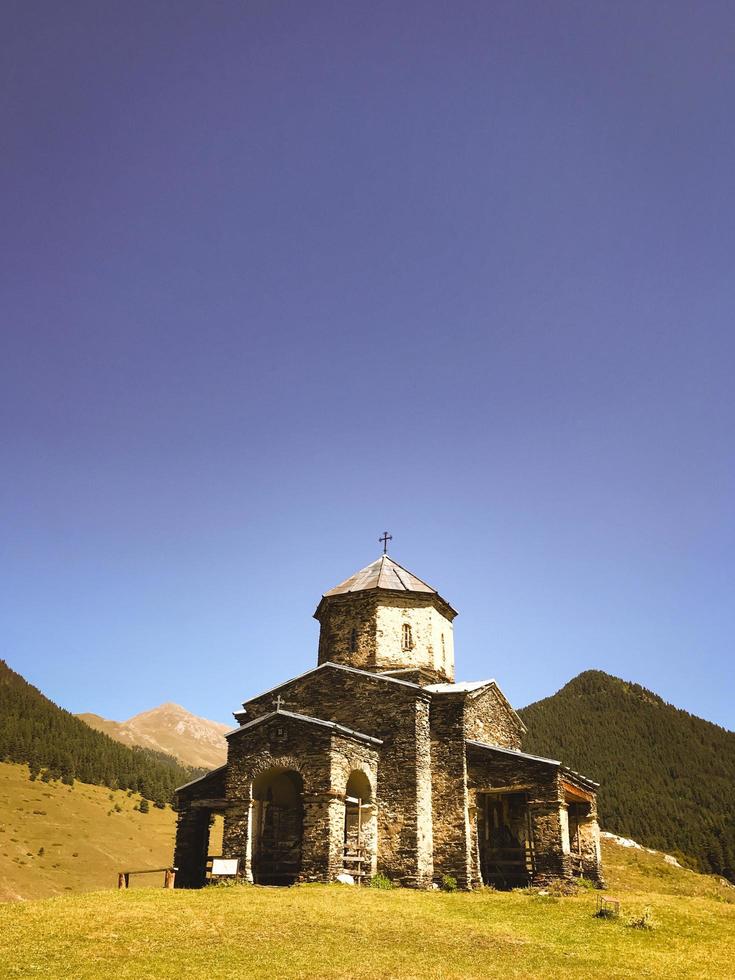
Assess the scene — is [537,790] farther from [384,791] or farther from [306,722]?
[306,722]

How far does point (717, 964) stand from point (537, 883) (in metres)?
10.6

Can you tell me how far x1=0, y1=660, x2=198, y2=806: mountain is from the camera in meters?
58.8

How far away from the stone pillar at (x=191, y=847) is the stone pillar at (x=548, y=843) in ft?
35.3

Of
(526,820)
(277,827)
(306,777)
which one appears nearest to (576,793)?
(526,820)

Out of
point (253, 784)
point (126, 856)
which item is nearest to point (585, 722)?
point (126, 856)

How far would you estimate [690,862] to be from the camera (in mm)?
41375

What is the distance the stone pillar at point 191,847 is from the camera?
2359cm

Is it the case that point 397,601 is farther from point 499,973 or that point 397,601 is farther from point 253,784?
point 499,973

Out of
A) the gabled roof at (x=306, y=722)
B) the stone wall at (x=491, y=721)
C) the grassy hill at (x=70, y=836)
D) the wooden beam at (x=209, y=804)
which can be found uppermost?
the stone wall at (x=491, y=721)

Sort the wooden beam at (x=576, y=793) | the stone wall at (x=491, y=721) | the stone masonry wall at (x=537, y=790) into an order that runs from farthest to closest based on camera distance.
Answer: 1. the stone wall at (x=491, y=721)
2. the wooden beam at (x=576, y=793)
3. the stone masonry wall at (x=537, y=790)

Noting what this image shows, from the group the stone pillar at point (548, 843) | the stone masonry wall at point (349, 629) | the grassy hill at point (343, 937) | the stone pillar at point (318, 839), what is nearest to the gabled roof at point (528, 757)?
the stone pillar at point (548, 843)

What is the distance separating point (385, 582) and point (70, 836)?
3293 cm

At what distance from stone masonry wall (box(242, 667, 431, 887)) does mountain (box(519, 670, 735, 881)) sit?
28.6 meters

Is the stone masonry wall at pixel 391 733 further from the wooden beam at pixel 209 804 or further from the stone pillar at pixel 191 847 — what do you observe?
the stone pillar at pixel 191 847
